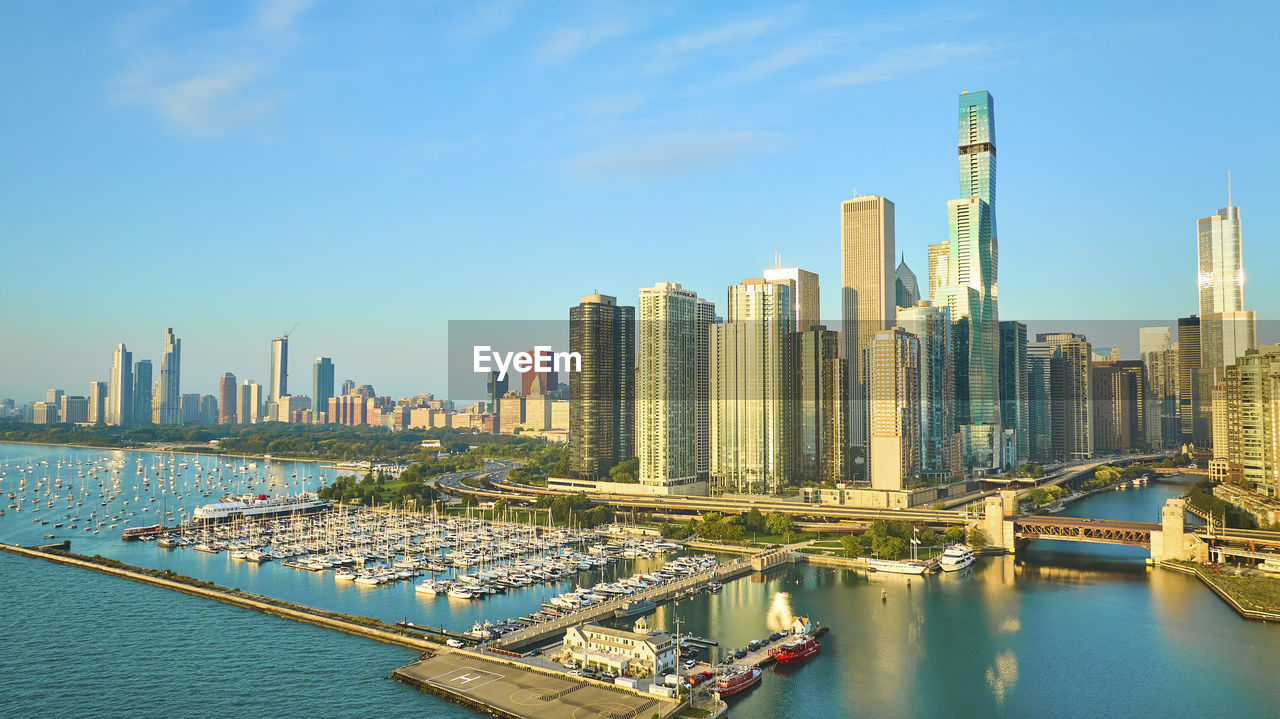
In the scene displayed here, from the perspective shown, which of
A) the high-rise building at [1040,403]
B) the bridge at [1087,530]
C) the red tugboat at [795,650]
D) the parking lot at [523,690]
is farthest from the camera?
the high-rise building at [1040,403]

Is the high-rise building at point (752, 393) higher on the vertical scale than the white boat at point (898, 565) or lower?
higher

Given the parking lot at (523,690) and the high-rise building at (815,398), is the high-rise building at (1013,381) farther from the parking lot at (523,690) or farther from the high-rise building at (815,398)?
the parking lot at (523,690)

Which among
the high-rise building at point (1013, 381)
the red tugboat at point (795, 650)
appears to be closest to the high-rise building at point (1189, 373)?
the high-rise building at point (1013, 381)

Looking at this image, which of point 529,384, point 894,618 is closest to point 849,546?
point 894,618

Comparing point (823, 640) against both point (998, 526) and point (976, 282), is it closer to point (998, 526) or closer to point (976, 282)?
point (998, 526)

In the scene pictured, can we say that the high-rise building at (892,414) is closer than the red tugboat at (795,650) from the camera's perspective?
No

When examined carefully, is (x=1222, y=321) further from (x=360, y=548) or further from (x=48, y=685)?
(x=48, y=685)

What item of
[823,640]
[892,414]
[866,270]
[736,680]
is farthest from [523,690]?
[866,270]
